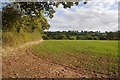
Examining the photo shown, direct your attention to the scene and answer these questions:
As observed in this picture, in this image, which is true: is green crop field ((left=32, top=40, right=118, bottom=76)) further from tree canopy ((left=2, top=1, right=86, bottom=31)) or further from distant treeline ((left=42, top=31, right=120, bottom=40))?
distant treeline ((left=42, top=31, right=120, bottom=40))

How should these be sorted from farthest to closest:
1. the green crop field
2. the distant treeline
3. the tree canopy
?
1. the distant treeline
2. the tree canopy
3. the green crop field

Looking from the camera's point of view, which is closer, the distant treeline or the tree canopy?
the tree canopy

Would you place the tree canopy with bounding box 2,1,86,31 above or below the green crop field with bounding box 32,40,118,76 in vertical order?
above

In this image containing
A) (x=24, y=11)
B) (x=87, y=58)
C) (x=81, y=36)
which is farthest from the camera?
(x=81, y=36)

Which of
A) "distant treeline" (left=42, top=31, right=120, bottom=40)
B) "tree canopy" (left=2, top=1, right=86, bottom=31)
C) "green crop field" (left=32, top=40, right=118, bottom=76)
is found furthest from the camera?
"distant treeline" (left=42, top=31, right=120, bottom=40)

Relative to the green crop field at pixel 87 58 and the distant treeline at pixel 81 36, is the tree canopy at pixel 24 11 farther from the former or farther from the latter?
the distant treeline at pixel 81 36

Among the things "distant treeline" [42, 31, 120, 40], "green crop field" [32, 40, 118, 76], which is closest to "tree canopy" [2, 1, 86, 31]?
"green crop field" [32, 40, 118, 76]

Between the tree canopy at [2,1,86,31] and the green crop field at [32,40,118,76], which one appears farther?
the tree canopy at [2,1,86,31]

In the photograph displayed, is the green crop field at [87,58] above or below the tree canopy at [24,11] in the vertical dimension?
below

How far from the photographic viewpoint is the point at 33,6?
17.7 m

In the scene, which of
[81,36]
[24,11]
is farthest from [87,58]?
[81,36]

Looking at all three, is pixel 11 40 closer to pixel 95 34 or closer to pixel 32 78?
pixel 32 78

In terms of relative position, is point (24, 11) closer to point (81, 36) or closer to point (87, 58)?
point (87, 58)

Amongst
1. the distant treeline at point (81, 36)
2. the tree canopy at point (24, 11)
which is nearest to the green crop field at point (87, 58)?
the tree canopy at point (24, 11)
